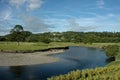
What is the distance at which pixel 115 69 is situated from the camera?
127ft

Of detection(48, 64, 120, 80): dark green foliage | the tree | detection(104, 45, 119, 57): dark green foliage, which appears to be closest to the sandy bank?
detection(104, 45, 119, 57): dark green foliage

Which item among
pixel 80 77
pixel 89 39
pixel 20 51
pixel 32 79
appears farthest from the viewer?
pixel 89 39

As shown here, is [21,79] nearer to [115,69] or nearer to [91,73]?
[91,73]

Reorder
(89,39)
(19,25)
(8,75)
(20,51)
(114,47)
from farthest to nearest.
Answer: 1. (89,39)
2. (19,25)
3. (20,51)
4. (114,47)
5. (8,75)

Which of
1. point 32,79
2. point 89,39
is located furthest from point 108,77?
point 89,39

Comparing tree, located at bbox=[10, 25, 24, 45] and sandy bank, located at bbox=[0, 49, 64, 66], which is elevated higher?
tree, located at bbox=[10, 25, 24, 45]

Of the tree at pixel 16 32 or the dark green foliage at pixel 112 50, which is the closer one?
the dark green foliage at pixel 112 50

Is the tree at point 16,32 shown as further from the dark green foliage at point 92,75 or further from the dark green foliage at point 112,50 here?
the dark green foliage at point 92,75

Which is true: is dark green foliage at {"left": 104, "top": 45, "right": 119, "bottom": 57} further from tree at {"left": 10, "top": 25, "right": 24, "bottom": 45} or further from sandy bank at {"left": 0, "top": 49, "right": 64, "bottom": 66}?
tree at {"left": 10, "top": 25, "right": 24, "bottom": 45}

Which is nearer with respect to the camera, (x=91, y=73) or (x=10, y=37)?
(x=91, y=73)

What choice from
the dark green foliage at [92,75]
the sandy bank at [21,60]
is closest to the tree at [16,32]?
the sandy bank at [21,60]

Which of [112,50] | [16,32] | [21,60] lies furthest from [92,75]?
[16,32]

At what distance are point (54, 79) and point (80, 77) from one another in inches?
183

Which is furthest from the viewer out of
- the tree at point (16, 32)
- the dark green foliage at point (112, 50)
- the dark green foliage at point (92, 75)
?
the tree at point (16, 32)
